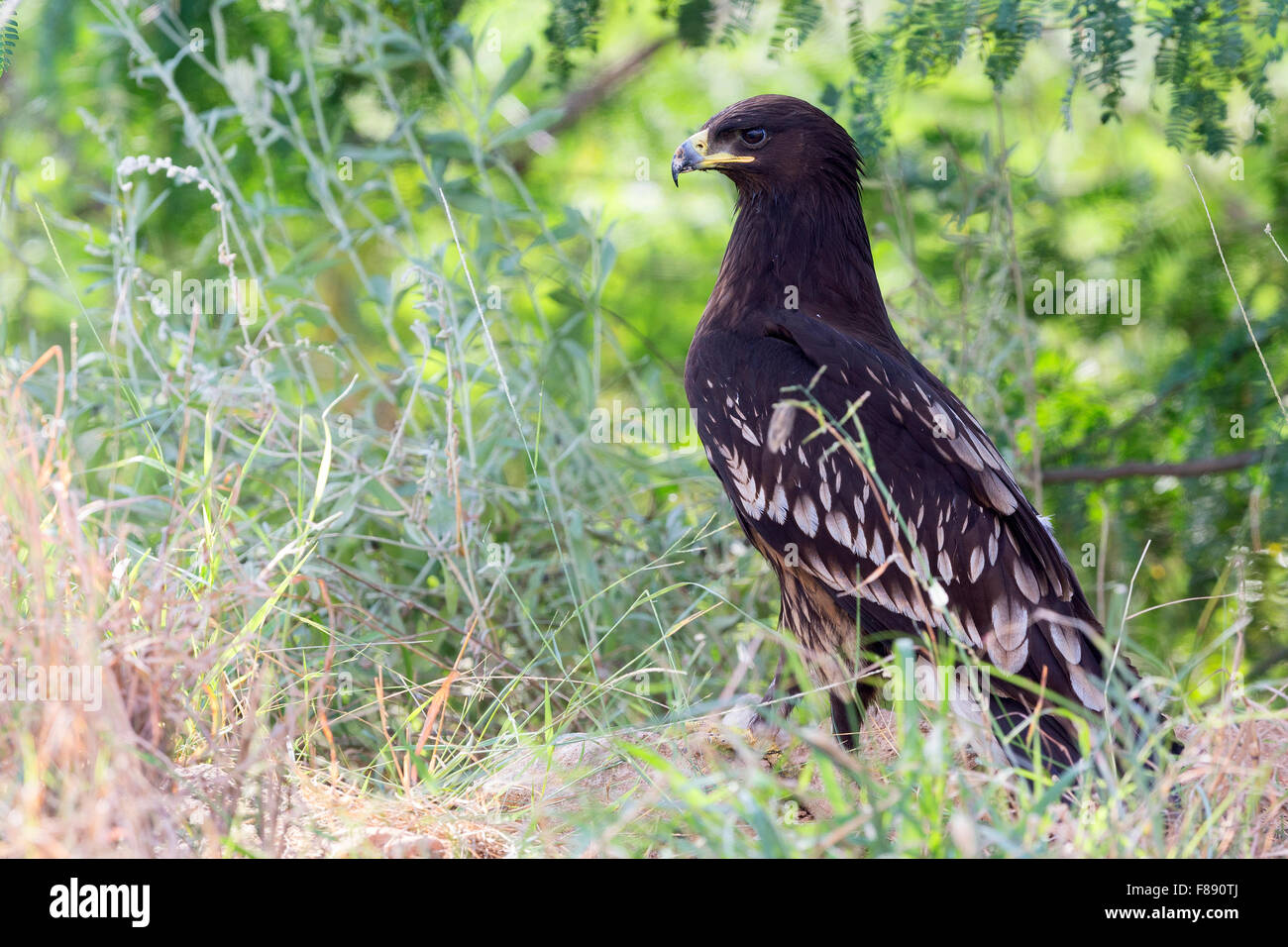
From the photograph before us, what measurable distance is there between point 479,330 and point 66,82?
9.16ft

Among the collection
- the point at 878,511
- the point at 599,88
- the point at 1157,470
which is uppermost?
the point at 599,88

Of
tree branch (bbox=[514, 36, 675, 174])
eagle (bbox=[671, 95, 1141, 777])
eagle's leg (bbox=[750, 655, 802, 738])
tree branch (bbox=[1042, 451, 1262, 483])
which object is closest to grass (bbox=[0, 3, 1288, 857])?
eagle's leg (bbox=[750, 655, 802, 738])

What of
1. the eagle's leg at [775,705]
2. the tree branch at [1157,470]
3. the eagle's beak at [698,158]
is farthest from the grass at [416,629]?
the tree branch at [1157,470]

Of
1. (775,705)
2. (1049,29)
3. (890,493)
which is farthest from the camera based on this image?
(1049,29)

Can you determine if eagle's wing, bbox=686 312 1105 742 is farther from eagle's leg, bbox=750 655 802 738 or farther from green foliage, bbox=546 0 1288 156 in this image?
green foliage, bbox=546 0 1288 156

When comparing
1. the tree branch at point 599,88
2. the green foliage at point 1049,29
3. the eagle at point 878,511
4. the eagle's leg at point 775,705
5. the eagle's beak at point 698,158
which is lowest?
the eagle's leg at point 775,705

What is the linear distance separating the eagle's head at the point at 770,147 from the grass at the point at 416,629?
0.78 meters

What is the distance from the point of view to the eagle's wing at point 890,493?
3047mm

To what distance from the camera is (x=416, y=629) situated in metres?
3.87

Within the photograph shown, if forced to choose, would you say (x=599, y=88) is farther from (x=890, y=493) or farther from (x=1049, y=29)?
(x=890, y=493)

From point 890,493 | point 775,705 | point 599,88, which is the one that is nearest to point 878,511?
point 890,493

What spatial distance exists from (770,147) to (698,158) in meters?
0.21

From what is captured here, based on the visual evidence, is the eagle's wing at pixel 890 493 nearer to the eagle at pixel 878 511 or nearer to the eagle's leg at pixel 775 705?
the eagle at pixel 878 511
